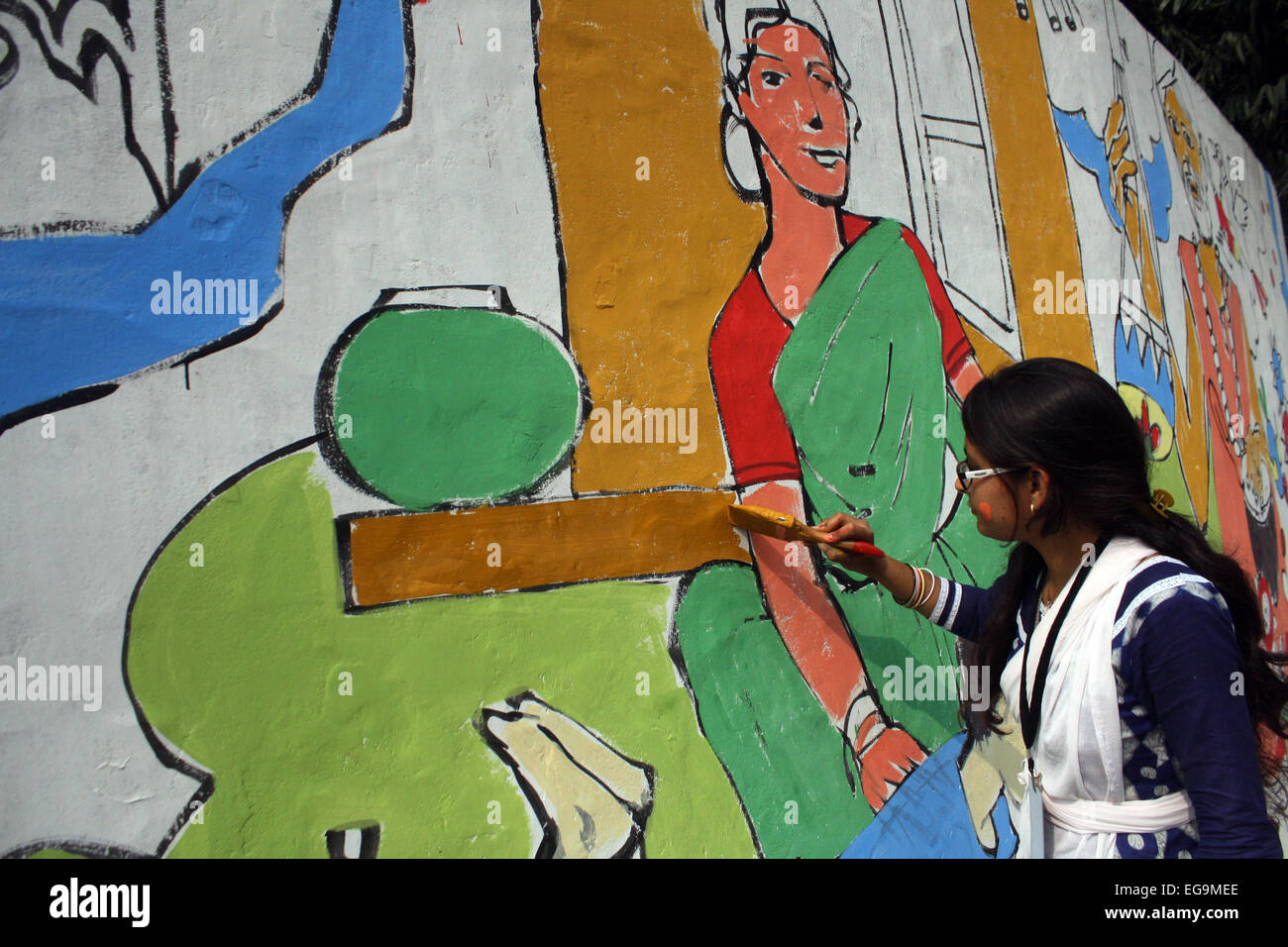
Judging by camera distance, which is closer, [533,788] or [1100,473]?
[1100,473]

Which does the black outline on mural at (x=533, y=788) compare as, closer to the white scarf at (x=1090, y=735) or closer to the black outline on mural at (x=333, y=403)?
the black outline on mural at (x=333, y=403)

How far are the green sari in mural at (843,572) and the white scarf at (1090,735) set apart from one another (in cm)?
76

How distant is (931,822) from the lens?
9.09ft

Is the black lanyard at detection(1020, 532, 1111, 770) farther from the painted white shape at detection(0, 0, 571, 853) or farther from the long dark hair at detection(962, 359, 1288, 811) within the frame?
the painted white shape at detection(0, 0, 571, 853)

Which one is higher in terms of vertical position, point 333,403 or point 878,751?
point 333,403

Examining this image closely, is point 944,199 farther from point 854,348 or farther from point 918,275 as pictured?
point 854,348

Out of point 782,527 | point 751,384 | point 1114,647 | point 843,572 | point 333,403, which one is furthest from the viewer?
point 843,572

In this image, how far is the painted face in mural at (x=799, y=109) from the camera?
8.85 feet

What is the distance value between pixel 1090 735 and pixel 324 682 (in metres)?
1.50

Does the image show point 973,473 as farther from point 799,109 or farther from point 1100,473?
point 799,109

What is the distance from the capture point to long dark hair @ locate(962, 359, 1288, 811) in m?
1.75

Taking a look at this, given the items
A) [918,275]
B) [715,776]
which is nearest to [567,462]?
[715,776]

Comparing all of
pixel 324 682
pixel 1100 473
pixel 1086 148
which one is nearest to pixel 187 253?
pixel 324 682

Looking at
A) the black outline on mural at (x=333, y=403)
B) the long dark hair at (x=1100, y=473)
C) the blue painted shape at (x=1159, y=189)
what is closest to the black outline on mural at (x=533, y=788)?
the black outline on mural at (x=333, y=403)
